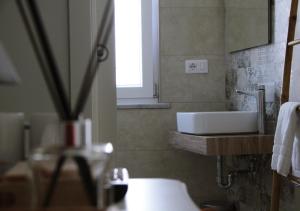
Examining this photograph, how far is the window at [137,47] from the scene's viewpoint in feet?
10.9

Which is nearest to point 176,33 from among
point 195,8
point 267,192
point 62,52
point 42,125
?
point 195,8

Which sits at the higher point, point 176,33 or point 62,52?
point 176,33

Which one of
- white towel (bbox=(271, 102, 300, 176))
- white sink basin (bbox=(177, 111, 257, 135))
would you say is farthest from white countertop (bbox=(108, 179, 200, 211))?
white sink basin (bbox=(177, 111, 257, 135))

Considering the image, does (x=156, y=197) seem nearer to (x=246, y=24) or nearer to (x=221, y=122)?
(x=221, y=122)

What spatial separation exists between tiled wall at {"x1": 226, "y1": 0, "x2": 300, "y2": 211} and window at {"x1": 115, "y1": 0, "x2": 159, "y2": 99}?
591 millimetres

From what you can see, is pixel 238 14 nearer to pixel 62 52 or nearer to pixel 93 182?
pixel 62 52

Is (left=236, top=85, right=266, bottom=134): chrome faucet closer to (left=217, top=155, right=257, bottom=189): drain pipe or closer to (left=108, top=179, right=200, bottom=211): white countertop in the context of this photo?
A: (left=217, top=155, right=257, bottom=189): drain pipe

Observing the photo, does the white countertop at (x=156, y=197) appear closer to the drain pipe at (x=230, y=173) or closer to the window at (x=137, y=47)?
the drain pipe at (x=230, y=173)

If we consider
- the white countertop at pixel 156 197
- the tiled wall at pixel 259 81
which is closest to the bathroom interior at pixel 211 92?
the tiled wall at pixel 259 81

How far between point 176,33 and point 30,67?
2304 mm

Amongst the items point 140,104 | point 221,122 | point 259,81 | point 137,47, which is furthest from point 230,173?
point 137,47

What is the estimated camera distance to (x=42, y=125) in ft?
2.48

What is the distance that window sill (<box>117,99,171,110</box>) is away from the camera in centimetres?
324

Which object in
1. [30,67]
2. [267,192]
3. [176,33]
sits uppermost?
[176,33]
